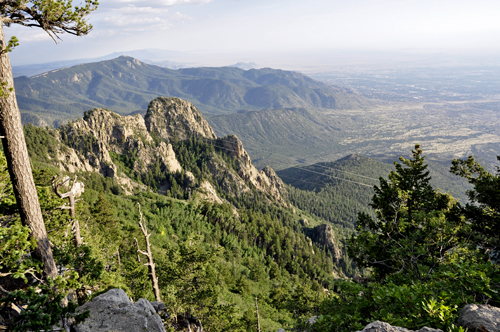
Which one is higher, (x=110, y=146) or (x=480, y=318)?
(x=480, y=318)

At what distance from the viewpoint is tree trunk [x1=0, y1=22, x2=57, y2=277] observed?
8.73 m

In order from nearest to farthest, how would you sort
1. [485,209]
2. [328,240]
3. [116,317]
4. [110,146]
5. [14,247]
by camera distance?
[14,247] → [116,317] → [485,209] → [328,240] → [110,146]

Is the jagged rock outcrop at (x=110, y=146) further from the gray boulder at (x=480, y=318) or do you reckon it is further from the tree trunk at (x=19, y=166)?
the gray boulder at (x=480, y=318)

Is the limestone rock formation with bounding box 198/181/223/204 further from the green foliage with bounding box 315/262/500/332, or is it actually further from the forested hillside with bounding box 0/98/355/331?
the green foliage with bounding box 315/262/500/332

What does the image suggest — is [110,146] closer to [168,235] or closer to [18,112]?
[168,235]

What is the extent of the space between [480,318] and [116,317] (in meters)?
13.2

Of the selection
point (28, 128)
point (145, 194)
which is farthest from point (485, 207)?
point (28, 128)

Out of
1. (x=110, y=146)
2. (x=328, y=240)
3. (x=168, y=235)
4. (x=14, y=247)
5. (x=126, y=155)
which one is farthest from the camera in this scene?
(x=126, y=155)

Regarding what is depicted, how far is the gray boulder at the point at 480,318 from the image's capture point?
25.3 feet

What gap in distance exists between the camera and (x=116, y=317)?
10906mm

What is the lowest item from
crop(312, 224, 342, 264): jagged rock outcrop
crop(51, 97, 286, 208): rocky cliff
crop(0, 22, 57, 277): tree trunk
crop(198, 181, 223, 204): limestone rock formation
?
crop(312, 224, 342, 264): jagged rock outcrop

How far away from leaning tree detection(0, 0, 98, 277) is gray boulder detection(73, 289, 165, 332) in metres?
2.40

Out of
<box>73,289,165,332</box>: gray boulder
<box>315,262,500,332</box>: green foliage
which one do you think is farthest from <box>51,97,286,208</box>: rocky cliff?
<box>315,262,500,332</box>: green foliage

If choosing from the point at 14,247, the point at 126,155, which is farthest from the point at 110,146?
the point at 14,247
